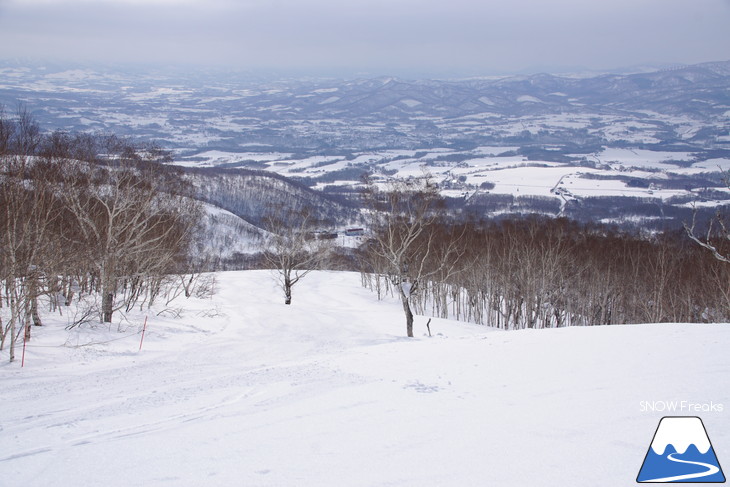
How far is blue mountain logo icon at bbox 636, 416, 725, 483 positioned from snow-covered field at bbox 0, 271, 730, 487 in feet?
0.61

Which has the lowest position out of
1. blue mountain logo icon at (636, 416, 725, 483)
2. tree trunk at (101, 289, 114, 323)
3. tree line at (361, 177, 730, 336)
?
tree line at (361, 177, 730, 336)

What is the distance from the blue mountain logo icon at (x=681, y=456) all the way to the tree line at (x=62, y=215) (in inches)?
568

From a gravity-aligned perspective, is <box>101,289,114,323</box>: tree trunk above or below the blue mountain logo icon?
below

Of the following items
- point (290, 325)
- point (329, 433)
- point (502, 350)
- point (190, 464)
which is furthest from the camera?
point (290, 325)

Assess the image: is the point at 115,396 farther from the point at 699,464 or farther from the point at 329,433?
the point at 699,464

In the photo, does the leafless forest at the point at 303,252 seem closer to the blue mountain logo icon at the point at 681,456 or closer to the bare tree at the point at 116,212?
the bare tree at the point at 116,212

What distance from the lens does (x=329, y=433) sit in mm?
7812

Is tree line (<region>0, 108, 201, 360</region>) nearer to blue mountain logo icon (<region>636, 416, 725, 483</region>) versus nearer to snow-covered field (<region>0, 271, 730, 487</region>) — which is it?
snow-covered field (<region>0, 271, 730, 487</region>)

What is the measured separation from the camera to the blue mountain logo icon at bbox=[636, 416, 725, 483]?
5.70 meters

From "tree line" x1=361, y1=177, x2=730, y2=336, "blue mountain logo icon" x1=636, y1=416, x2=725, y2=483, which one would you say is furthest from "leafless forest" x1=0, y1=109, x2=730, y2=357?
"blue mountain logo icon" x1=636, y1=416, x2=725, y2=483

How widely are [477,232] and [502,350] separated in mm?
33596

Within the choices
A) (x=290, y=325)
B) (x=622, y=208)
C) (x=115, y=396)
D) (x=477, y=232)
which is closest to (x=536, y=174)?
(x=622, y=208)

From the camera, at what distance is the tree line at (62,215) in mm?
13680

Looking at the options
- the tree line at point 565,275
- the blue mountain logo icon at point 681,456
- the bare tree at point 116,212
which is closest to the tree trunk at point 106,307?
the bare tree at point 116,212
